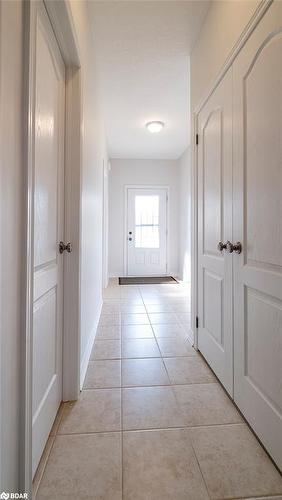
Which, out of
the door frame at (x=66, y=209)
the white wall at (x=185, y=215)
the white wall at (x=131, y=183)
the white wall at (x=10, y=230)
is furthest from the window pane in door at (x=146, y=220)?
the white wall at (x=10, y=230)

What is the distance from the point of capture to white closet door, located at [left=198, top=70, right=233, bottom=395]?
153 cm

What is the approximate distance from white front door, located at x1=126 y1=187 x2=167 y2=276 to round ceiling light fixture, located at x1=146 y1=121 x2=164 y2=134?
181 centimetres

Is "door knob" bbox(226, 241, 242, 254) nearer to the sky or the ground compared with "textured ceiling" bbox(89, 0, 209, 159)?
nearer to the ground

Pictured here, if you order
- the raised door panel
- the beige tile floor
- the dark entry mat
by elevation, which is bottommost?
the beige tile floor

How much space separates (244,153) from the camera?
4.34 feet

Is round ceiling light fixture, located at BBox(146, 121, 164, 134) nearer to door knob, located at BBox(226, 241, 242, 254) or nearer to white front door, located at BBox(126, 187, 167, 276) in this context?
white front door, located at BBox(126, 187, 167, 276)

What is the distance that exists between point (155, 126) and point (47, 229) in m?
3.33

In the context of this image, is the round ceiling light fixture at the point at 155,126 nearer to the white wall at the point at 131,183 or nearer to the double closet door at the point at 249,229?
the white wall at the point at 131,183

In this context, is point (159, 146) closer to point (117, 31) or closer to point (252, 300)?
point (117, 31)

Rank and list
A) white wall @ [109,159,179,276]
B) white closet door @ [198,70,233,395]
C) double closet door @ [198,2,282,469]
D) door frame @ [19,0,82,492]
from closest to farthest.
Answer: door frame @ [19,0,82,492]
double closet door @ [198,2,282,469]
white closet door @ [198,70,233,395]
white wall @ [109,159,179,276]

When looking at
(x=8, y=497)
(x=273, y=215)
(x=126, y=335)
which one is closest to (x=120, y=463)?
(x=8, y=497)

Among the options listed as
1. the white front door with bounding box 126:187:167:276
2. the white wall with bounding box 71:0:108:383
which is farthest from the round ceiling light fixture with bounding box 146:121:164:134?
the white front door with bounding box 126:187:167:276

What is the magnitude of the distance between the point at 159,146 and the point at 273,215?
14.2 ft

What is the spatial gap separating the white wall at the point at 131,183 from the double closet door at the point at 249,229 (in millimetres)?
3951
